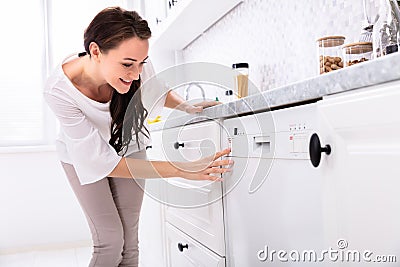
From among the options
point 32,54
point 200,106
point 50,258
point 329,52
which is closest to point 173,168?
point 200,106

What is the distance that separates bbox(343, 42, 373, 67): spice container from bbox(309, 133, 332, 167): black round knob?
16.0 inches

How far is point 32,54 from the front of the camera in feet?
12.4

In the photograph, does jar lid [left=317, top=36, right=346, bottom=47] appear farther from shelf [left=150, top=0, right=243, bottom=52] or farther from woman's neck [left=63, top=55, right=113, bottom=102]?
shelf [left=150, top=0, right=243, bottom=52]

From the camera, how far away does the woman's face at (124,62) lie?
149 cm

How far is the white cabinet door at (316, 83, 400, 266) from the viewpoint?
659mm

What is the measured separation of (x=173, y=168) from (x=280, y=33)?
0.88 m

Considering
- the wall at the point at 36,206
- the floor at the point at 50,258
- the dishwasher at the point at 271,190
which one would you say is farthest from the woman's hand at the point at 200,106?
the wall at the point at 36,206

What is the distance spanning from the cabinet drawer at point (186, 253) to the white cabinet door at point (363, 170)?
0.65 meters

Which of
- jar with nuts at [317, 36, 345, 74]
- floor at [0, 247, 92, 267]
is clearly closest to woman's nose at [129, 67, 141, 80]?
jar with nuts at [317, 36, 345, 74]

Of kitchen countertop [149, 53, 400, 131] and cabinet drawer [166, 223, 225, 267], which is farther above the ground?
kitchen countertop [149, 53, 400, 131]

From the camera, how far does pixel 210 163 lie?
1.36 m

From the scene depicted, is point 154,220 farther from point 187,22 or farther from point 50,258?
point 50,258

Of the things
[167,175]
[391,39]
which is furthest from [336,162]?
[167,175]

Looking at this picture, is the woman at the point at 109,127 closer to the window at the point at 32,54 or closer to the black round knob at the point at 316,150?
the black round knob at the point at 316,150
